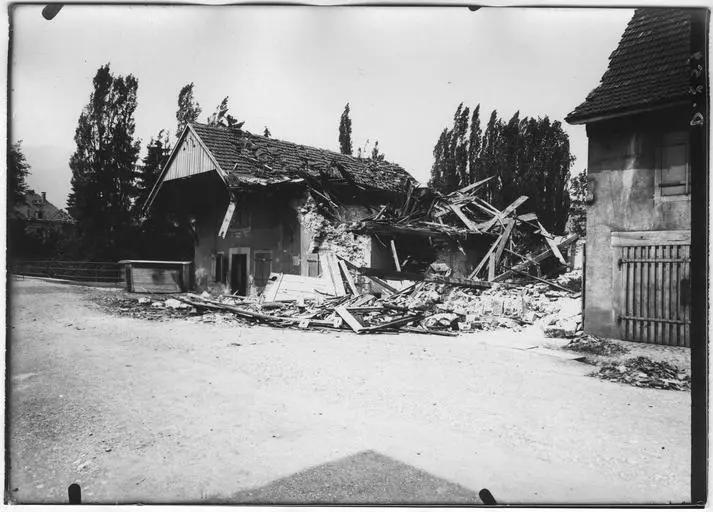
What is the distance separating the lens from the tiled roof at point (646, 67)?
355cm

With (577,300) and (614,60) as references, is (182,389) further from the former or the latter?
(577,300)

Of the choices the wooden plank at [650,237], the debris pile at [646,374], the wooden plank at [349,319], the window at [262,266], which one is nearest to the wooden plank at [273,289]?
the window at [262,266]

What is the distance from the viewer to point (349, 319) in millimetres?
8992

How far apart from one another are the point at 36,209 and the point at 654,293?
6.39 metres

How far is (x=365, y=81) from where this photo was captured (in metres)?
4.05

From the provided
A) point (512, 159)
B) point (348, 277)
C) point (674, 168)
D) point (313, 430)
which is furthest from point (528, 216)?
point (313, 430)

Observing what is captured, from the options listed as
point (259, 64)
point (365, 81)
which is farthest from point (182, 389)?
point (365, 81)

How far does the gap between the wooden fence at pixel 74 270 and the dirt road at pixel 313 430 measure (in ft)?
0.39

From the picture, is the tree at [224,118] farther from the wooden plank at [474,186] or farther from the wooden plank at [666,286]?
the wooden plank at [666,286]

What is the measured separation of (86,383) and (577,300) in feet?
29.8

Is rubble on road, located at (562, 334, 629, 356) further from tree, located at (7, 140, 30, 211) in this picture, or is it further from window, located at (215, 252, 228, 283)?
window, located at (215, 252, 228, 283)

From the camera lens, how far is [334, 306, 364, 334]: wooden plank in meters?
8.66

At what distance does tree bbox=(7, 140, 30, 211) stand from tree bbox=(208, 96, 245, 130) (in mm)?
1614

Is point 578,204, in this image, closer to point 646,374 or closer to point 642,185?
point 642,185
